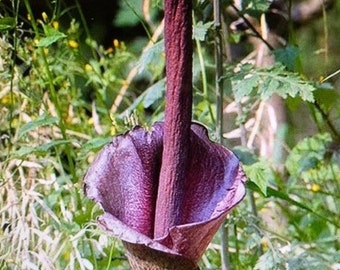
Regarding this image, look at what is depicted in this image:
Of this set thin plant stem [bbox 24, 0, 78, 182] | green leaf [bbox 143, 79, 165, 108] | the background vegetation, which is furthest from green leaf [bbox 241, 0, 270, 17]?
thin plant stem [bbox 24, 0, 78, 182]

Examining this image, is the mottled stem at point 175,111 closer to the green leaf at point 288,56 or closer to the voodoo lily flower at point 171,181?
the voodoo lily flower at point 171,181

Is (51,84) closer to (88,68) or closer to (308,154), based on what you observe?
(88,68)

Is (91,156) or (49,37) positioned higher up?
(49,37)

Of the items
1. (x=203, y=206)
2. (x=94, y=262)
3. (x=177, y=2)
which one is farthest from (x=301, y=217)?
(x=177, y=2)

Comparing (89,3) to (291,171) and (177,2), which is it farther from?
(177,2)

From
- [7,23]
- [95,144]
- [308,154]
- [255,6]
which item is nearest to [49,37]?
[7,23]
